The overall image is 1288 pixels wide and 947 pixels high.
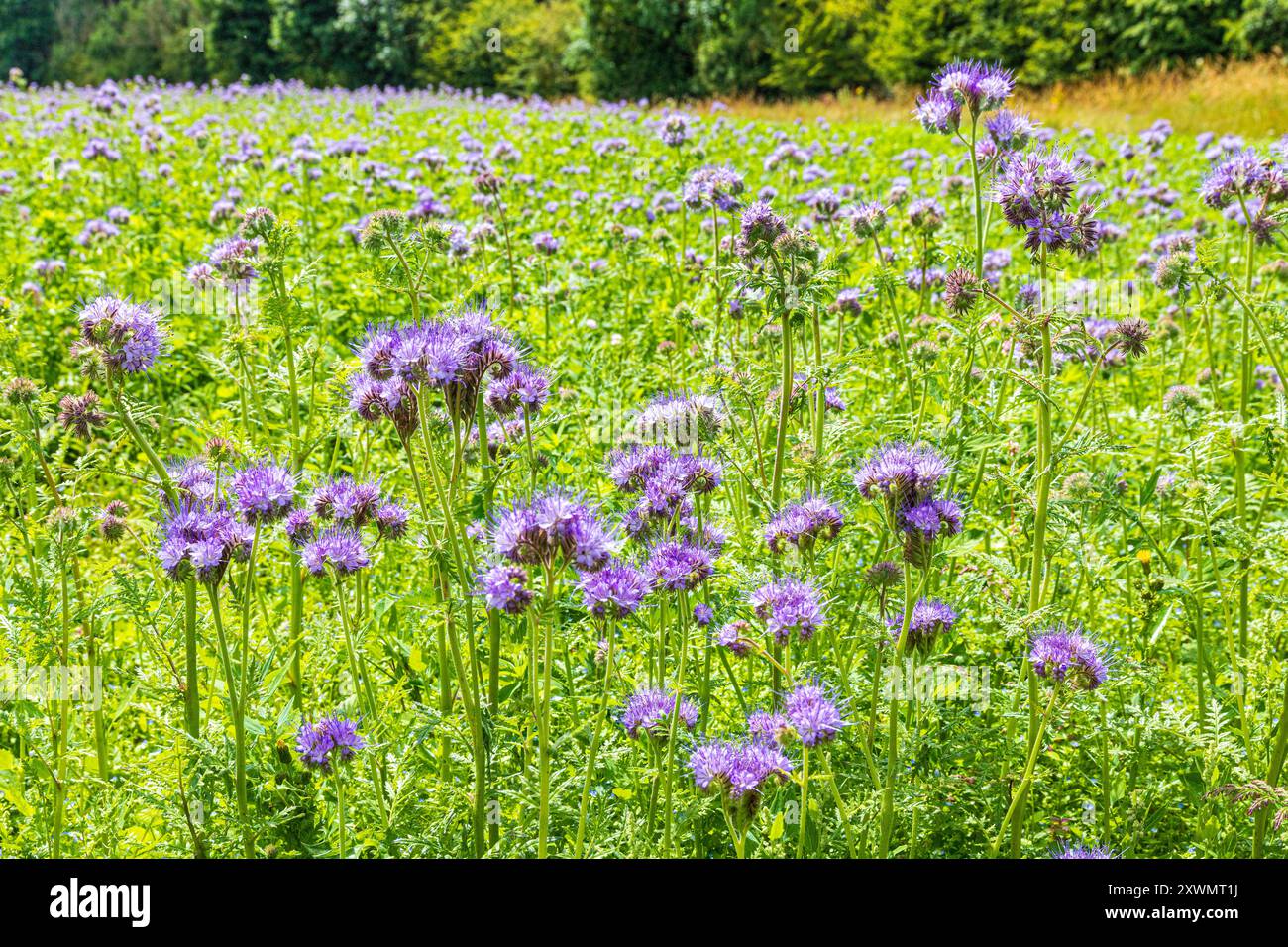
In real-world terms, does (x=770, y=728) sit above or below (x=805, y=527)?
below

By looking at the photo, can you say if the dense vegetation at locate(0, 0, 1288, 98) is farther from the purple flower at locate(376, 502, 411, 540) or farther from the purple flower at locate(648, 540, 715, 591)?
the purple flower at locate(648, 540, 715, 591)

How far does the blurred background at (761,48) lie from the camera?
74.2 ft

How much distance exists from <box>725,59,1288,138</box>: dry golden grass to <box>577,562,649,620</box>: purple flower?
1432 centimetres

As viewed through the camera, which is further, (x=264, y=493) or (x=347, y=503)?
(x=347, y=503)

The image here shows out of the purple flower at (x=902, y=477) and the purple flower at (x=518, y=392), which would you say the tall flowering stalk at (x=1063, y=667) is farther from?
the purple flower at (x=518, y=392)

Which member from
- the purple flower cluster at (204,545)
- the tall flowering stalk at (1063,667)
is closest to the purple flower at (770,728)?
the tall flowering stalk at (1063,667)

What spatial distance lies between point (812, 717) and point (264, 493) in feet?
4.06

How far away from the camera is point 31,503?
9.78ft

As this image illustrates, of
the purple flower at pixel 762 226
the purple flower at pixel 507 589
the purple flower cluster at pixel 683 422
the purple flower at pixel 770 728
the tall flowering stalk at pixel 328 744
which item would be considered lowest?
the tall flowering stalk at pixel 328 744

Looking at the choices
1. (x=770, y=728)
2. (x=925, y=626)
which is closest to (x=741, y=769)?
(x=770, y=728)

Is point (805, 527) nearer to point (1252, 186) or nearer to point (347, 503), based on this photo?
point (347, 503)

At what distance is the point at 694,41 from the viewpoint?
31.0 meters

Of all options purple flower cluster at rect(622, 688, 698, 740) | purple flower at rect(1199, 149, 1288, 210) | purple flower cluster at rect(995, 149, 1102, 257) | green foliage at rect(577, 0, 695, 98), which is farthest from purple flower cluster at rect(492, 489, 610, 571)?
green foliage at rect(577, 0, 695, 98)

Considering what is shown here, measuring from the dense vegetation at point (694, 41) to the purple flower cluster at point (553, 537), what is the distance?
2023cm
